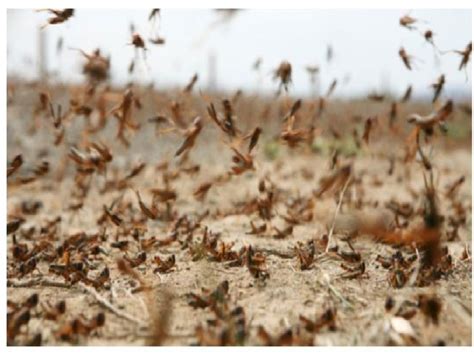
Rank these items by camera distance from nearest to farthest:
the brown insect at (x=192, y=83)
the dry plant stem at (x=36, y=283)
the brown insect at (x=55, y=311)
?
the brown insect at (x=55, y=311), the dry plant stem at (x=36, y=283), the brown insect at (x=192, y=83)

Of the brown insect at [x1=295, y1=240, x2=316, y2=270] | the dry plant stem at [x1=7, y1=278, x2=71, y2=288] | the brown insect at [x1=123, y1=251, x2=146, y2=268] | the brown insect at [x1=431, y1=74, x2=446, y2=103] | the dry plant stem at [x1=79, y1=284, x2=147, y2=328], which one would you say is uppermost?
the brown insect at [x1=431, y1=74, x2=446, y2=103]

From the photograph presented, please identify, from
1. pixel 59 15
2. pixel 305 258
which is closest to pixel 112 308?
pixel 305 258

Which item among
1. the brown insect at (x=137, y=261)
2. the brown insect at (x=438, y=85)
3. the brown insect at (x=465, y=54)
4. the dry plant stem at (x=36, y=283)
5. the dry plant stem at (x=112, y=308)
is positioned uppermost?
the brown insect at (x=465, y=54)

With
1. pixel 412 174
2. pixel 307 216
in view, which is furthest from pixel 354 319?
pixel 412 174

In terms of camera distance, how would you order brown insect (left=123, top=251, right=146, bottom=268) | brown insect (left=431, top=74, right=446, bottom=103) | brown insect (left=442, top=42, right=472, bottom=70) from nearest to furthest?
brown insect (left=123, top=251, right=146, bottom=268)
brown insect (left=442, top=42, right=472, bottom=70)
brown insect (left=431, top=74, right=446, bottom=103)

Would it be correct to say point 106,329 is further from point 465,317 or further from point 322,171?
point 322,171

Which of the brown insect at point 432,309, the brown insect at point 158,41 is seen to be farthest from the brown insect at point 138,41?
the brown insect at point 432,309

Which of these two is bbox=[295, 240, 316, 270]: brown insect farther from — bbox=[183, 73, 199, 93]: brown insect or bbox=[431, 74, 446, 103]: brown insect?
bbox=[183, 73, 199, 93]: brown insect

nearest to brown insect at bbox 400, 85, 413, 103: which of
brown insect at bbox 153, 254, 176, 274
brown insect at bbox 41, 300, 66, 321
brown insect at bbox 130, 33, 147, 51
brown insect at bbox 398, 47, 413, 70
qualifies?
brown insect at bbox 398, 47, 413, 70

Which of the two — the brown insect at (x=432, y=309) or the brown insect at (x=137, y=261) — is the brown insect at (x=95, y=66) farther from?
the brown insect at (x=432, y=309)

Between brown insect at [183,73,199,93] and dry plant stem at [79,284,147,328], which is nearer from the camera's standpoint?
dry plant stem at [79,284,147,328]

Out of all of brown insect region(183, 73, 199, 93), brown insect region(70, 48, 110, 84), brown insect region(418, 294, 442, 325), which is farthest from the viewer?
brown insect region(183, 73, 199, 93)
